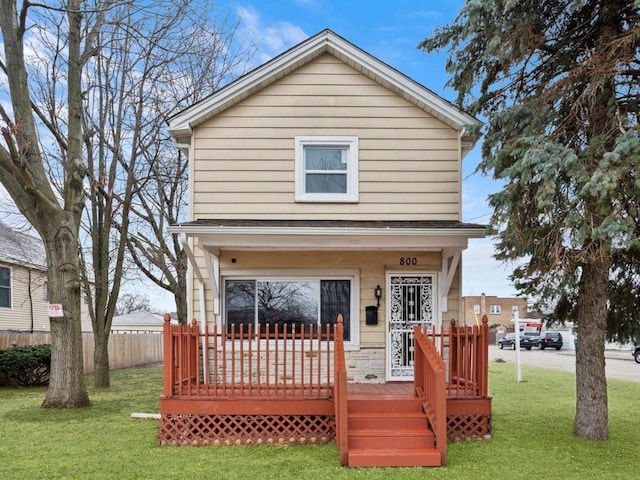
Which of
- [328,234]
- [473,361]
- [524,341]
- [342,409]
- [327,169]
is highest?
[327,169]

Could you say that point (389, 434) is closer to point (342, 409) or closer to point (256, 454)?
point (342, 409)

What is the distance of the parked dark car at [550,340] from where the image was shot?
34.2 metres

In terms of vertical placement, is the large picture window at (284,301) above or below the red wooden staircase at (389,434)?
above

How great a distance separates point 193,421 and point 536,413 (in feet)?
20.9

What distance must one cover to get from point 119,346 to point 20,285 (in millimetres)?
4771

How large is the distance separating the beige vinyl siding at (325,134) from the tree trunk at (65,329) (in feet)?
11.1

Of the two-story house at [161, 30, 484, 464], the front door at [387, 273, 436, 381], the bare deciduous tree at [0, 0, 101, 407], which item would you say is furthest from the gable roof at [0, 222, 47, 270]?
the front door at [387, 273, 436, 381]

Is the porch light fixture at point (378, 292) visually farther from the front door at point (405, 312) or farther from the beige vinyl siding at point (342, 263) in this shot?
the front door at point (405, 312)

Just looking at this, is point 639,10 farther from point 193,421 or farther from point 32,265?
point 32,265

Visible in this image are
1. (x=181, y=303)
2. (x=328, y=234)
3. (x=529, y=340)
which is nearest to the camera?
(x=328, y=234)

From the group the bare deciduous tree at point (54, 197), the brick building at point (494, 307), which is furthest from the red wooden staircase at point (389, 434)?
the brick building at point (494, 307)

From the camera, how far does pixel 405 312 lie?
8617 millimetres

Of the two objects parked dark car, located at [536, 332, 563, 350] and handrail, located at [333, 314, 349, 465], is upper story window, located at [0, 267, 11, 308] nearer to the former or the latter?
handrail, located at [333, 314, 349, 465]

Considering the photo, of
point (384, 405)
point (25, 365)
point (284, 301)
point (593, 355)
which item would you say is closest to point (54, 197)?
point (284, 301)
